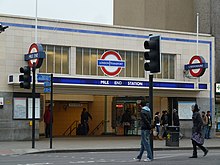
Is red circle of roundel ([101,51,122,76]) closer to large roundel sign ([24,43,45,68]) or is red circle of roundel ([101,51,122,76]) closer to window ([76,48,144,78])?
window ([76,48,144,78])

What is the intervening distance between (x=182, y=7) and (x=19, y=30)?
58.3 feet

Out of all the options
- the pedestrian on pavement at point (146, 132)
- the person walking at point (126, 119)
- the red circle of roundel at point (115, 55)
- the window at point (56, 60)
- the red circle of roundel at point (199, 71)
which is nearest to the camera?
the pedestrian on pavement at point (146, 132)

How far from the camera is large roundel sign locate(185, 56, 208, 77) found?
3236 cm

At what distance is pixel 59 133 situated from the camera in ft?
122

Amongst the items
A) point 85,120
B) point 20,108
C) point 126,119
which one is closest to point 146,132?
point 20,108

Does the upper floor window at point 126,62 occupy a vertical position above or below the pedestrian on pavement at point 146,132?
above

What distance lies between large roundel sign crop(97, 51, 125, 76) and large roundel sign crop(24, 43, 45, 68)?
474cm

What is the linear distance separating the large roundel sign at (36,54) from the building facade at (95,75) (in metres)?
0.76

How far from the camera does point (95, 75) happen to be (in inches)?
1222

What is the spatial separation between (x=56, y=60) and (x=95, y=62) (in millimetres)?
2493

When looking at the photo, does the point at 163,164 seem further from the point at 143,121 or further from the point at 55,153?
the point at 55,153

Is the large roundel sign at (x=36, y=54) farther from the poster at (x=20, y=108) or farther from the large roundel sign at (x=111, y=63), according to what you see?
the large roundel sign at (x=111, y=63)

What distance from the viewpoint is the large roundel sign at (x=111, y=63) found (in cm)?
3103

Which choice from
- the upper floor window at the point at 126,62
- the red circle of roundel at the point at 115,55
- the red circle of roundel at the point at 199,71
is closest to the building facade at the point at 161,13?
the red circle of roundel at the point at 199,71
